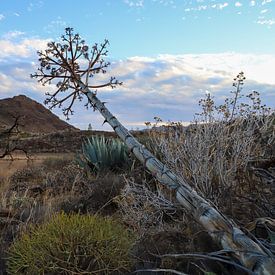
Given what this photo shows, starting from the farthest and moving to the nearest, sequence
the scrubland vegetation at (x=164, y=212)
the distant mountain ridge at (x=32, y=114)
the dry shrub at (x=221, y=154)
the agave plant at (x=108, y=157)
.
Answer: the distant mountain ridge at (x=32, y=114), the agave plant at (x=108, y=157), the dry shrub at (x=221, y=154), the scrubland vegetation at (x=164, y=212)

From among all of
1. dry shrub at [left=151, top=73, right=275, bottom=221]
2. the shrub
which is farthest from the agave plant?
dry shrub at [left=151, top=73, right=275, bottom=221]

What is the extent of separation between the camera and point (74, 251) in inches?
156

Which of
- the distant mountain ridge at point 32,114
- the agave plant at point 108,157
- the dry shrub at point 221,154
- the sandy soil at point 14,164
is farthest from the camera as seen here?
the distant mountain ridge at point 32,114

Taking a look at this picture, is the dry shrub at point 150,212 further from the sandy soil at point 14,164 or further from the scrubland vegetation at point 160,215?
the sandy soil at point 14,164

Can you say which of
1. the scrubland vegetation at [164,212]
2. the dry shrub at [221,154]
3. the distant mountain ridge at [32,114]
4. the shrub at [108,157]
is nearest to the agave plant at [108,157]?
the shrub at [108,157]

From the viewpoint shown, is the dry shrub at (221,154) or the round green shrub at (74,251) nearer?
the round green shrub at (74,251)

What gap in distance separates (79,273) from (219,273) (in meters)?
1.19

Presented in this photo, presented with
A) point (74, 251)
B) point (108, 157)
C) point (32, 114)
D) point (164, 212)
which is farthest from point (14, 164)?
point (32, 114)

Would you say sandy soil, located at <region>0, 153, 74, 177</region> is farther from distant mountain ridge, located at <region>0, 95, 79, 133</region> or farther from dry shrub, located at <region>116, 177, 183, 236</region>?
distant mountain ridge, located at <region>0, 95, 79, 133</region>

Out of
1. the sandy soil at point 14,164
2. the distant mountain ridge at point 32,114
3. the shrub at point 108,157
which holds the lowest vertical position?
the sandy soil at point 14,164

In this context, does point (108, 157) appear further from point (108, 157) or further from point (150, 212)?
point (150, 212)

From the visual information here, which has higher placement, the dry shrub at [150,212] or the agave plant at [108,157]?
the agave plant at [108,157]

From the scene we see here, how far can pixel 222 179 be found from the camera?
6.38m

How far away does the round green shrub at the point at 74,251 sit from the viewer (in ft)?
12.8
